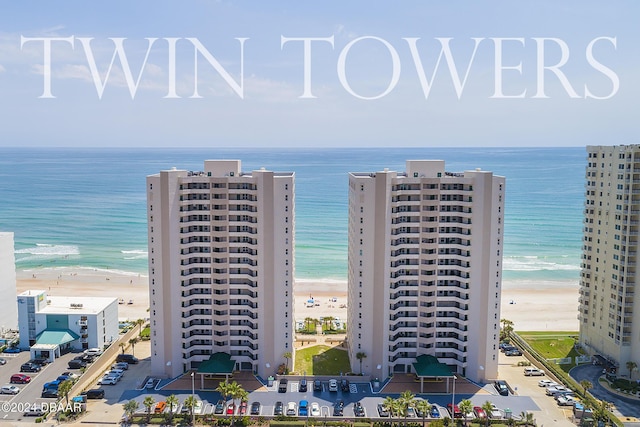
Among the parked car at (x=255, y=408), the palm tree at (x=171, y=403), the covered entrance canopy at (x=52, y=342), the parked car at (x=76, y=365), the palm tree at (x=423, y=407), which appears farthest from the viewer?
the covered entrance canopy at (x=52, y=342)

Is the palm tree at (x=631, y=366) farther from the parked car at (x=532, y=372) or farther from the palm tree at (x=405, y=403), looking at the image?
the palm tree at (x=405, y=403)

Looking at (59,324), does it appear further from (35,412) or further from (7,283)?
(35,412)

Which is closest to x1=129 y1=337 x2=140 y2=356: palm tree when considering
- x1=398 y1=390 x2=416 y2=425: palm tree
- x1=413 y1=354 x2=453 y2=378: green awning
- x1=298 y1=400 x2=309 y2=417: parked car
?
x1=298 y1=400 x2=309 y2=417: parked car

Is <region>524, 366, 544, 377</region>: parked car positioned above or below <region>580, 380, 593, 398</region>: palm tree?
below

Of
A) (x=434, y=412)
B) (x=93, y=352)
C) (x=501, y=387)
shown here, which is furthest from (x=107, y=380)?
(x=501, y=387)

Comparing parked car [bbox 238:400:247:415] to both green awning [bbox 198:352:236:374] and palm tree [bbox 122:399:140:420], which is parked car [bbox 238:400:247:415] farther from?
palm tree [bbox 122:399:140:420]

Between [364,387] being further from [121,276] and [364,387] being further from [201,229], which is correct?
[121,276]

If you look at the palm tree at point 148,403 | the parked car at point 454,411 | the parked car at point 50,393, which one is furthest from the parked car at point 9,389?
the parked car at point 454,411
